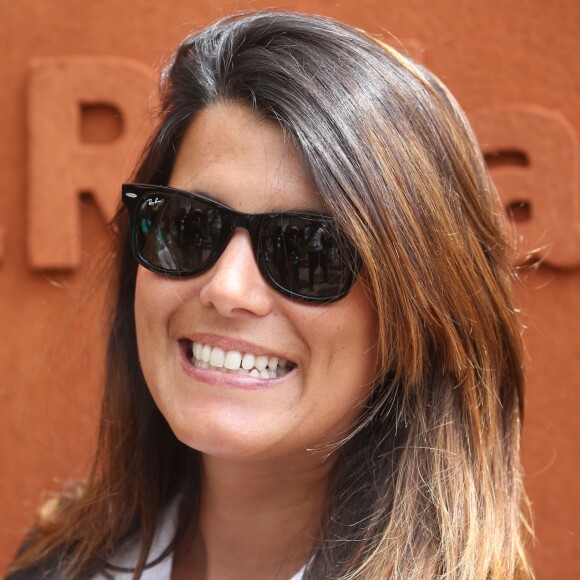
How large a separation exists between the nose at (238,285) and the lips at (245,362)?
0.24 ft

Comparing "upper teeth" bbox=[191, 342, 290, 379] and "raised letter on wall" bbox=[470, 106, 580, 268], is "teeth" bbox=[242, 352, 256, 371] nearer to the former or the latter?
"upper teeth" bbox=[191, 342, 290, 379]

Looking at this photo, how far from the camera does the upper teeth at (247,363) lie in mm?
1337

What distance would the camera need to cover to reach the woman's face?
4.27 feet

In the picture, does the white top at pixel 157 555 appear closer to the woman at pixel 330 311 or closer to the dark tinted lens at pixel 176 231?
the woman at pixel 330 311

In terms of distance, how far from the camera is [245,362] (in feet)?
4.38

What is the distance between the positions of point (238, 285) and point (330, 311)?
159mm

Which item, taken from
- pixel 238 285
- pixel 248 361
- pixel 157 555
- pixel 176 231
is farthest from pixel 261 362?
pixel 157 555

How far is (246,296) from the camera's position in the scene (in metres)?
1.28

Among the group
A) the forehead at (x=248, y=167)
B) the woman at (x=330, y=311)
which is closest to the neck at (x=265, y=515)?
the woman at (x=330, y=311)

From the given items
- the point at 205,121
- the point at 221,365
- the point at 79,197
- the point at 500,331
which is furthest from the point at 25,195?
the point at 500,331

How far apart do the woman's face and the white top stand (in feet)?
1.35

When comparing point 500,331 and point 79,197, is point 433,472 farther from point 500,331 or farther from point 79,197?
point 79,197

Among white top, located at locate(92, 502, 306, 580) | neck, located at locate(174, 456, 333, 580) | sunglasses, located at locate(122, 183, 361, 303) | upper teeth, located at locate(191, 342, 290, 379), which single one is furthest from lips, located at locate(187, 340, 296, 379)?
white top, located at locate(92, 502, 306, 580)

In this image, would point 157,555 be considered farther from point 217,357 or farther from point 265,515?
point 217,357
